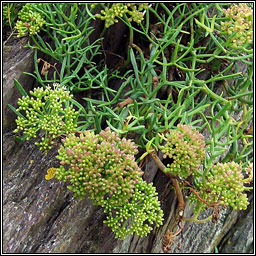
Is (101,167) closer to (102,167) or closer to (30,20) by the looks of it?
(102,167)

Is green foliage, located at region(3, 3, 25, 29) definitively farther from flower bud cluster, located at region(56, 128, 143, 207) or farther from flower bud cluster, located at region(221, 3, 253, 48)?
flower bud cluster, located at region(221, 3, 253, 48)

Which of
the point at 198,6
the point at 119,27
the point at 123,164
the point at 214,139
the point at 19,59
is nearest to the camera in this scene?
the point at 123,164

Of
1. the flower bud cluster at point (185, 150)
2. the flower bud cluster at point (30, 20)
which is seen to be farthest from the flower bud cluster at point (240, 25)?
the flower bud cluster at point (30, 20)

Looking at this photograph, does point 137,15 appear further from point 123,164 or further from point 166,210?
point 166,210

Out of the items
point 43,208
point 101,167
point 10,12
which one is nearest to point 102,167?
point 101,167

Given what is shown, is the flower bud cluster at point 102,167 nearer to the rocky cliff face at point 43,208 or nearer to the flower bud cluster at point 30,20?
the rocky cliff face at point 43,208

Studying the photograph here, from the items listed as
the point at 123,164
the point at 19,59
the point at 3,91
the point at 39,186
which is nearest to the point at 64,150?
the point at 123,164
